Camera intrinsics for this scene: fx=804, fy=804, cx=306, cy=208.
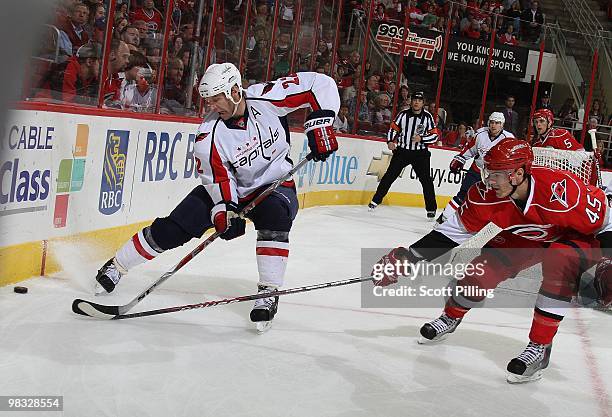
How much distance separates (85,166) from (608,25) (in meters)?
13.3

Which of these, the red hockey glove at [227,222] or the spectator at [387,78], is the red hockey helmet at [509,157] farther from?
the spectator at [387,78]

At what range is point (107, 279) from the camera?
357 centimetres

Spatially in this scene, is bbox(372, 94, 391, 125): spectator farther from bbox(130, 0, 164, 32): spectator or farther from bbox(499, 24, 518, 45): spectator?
bbox(130, 0, 164, 32): spectator

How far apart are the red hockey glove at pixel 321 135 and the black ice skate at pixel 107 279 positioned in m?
1.06

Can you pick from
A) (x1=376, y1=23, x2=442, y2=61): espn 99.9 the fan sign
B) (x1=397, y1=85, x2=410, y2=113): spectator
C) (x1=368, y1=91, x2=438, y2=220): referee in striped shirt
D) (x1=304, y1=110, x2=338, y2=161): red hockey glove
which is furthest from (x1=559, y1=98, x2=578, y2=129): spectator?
(x1=304, y1=110, x2=338, y2=161): red hockey glove

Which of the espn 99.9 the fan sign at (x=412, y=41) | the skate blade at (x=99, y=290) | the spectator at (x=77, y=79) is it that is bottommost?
the skate blade at (x=99, y=290)

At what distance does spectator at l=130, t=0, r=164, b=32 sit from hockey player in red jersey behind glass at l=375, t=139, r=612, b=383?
248 centimetres

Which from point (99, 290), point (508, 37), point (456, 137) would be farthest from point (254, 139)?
point (508, 37)

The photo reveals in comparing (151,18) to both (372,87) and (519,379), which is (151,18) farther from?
(372,87)

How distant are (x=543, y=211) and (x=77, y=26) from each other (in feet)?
7.91

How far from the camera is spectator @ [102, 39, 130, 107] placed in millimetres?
4348

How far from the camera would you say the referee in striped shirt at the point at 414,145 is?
860 centimetres

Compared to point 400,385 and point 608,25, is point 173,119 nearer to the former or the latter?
point 400,385

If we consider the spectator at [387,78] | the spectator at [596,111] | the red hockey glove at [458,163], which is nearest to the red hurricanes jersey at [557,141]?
the red hockey glove at [458,163]
